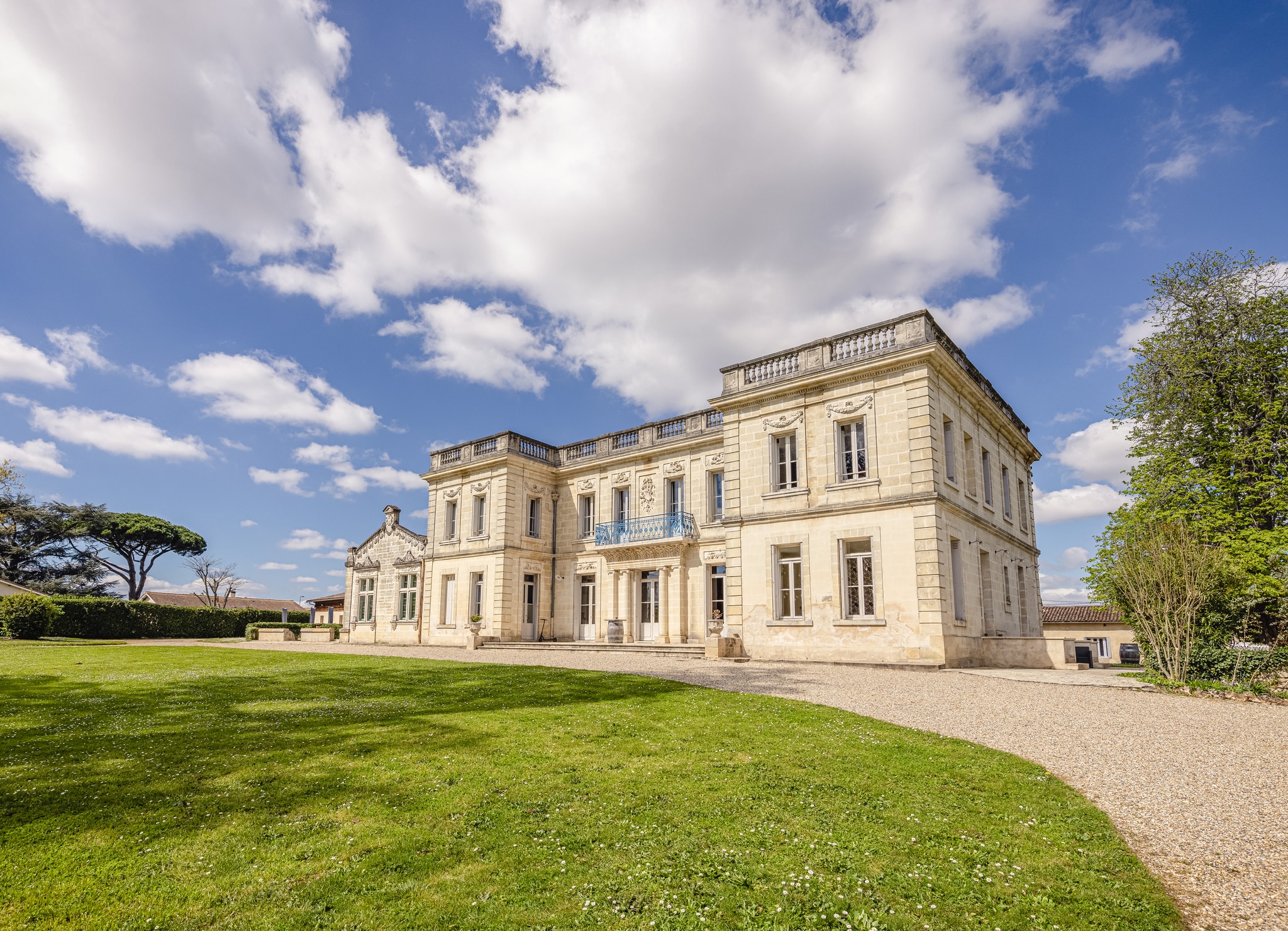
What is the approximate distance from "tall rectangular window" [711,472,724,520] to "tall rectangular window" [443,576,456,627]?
1112cm

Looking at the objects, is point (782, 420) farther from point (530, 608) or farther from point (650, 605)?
point (530, 608)

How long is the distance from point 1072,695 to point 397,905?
11.4 m

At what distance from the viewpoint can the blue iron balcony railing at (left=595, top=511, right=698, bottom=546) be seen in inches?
883

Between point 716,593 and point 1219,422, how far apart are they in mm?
14906

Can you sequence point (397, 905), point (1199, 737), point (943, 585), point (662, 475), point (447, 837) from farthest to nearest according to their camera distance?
point (662, 475) → point (943, 585) → point (1199, 737) → point (447, 837) → point (397, 905)

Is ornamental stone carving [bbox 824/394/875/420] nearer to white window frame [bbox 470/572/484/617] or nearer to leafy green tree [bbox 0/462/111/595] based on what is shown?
white window frame [bbox 470/572/484/617]

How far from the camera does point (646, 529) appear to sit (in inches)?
926

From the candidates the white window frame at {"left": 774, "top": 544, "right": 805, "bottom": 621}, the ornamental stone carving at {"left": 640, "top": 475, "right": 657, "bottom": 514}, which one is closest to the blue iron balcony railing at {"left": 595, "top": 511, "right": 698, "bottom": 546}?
the ornamental stone carving at {"left": 640, "top": 475, "right": 657, "bottom": 514}

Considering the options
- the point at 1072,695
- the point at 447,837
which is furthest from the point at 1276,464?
the point at 447,837

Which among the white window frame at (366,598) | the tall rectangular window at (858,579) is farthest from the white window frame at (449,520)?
the tall rectangular window at (858,579)

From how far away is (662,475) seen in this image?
23.7 metres

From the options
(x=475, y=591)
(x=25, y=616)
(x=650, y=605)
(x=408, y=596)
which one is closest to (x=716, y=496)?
(x=650, y=605)

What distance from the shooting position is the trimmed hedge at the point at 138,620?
30.5 metres

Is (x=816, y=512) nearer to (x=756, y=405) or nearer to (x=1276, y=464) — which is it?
(x=756, y=405)
